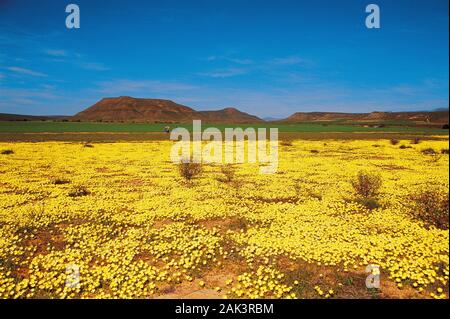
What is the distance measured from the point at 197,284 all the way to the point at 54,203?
29.4 ft

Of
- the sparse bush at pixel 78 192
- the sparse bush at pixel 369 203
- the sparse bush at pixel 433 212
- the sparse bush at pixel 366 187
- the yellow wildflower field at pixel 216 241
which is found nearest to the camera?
the yellow wildflower field at pixel 216 241

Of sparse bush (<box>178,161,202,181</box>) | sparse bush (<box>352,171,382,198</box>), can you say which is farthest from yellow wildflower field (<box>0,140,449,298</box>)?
sparse bush (<box>178,161,202,181</box>)

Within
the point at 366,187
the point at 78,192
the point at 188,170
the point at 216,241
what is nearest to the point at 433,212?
the point at 366,187

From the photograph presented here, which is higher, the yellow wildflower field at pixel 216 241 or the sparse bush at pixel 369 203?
the sparse bush at pixel 369 203

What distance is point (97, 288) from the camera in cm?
774

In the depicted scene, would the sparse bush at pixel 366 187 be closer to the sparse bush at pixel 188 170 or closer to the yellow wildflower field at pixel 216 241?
the yellow wildflower field at pixel 216 241

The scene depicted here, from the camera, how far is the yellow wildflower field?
25.2 ft

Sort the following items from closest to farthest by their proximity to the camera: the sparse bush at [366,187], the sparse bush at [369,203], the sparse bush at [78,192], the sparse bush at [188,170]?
the sparse bush at [369,203] → the sparse bush at [366,187] → the sparse bush at [78,192] → the sparse bush at [188,170]

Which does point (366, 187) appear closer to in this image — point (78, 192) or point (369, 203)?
point (369, 203)

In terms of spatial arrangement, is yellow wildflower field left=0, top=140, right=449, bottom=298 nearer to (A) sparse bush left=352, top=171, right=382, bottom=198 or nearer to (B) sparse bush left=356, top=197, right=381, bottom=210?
(B) sparse bush left=356, top=197, right=381, bottom=210

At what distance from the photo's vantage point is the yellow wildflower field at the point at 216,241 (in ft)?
25.2

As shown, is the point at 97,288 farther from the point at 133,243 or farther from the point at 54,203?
the point at 54,203

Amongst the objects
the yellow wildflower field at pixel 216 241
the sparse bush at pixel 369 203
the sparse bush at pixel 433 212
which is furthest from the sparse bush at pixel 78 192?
the sparse bush at pixel 433 212
